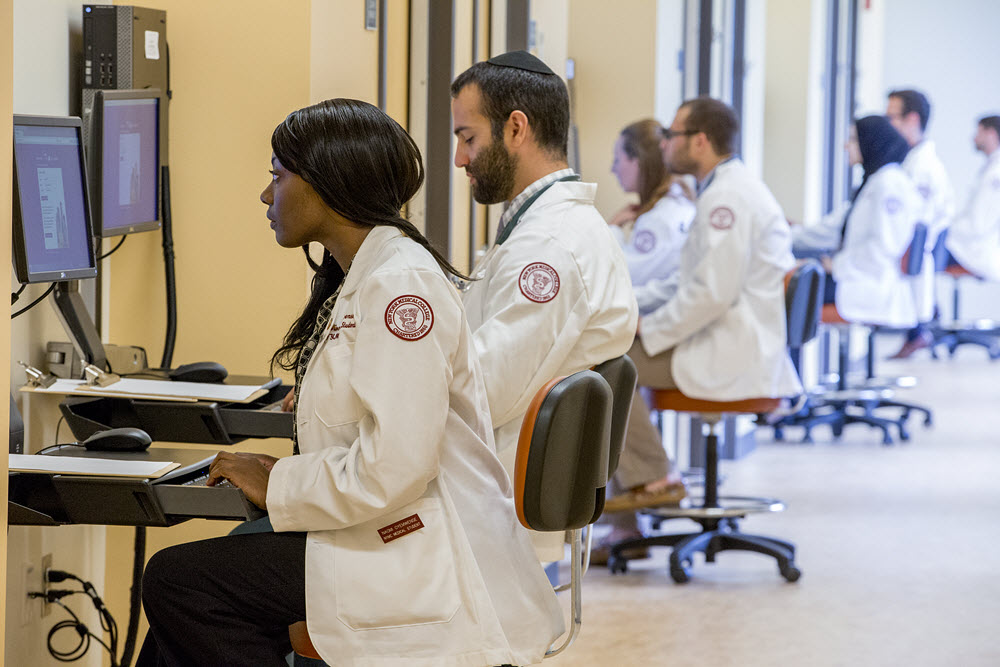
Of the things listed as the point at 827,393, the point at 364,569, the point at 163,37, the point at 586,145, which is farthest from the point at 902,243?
the point at 364,569

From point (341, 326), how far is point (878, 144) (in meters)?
5.41

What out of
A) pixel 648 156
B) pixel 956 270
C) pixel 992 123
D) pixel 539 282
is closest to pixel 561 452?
pixel 539 282

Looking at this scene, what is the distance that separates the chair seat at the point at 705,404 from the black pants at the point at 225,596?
2.34 meters

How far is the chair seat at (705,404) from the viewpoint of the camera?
400 cm

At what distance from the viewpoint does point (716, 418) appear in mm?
4074

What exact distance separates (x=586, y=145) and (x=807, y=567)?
74.1 inches

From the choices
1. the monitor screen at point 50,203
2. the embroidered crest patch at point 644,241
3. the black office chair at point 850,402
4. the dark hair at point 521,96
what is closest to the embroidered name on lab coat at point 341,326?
the monitor screen at point 50,203

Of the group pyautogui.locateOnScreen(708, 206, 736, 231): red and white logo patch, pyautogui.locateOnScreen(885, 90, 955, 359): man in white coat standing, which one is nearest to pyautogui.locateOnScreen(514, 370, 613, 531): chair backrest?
pyautogui.locateOnScreen(708, 206, 736, 231): red and white logo patch

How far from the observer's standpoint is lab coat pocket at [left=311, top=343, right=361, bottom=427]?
1.80 meters

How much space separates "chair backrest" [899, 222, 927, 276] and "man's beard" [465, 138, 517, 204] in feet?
15.7

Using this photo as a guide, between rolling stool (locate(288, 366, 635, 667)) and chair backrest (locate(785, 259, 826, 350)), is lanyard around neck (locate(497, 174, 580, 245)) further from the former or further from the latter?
chair backrest (locate(785, 259, 826, 350))

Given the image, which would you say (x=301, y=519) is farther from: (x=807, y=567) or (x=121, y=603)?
(x=807, y=567)

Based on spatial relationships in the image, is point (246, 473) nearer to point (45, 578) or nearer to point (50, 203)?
point (50, 203)

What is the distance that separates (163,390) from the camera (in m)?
2.45
